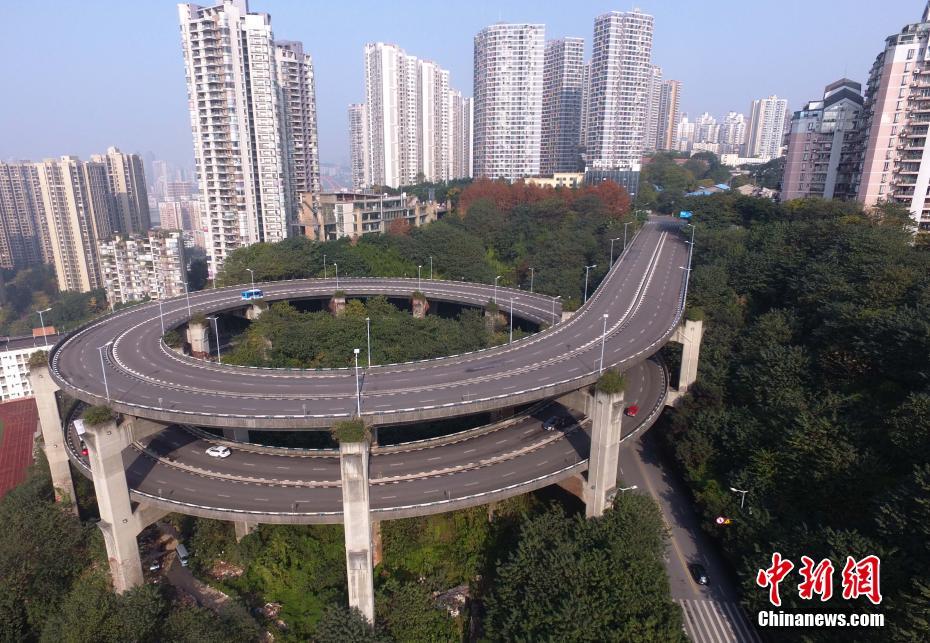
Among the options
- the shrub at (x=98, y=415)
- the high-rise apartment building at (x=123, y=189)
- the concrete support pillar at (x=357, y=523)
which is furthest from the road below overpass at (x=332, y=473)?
the high-rise apartment building at (x=123, y=189)

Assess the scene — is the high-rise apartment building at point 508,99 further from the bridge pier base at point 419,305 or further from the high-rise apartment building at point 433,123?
the bridge pier base at point 419,305

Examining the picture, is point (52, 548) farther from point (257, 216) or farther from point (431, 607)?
point (257, 216)

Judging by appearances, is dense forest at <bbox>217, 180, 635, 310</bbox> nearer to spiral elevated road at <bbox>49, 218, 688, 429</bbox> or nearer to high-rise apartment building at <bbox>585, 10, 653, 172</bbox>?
spiral elevated road at <bbox>49, 218, 688, 429</bbox>

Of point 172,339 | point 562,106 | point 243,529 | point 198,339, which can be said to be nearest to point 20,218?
point 198,339

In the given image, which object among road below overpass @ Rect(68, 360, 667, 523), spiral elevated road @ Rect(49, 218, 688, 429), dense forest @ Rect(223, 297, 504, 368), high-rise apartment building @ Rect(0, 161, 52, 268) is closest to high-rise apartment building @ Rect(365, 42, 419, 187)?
high-rise apartment building @ Rect(0, 161, 52, 268)

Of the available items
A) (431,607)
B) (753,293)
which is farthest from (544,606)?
(753,293)
